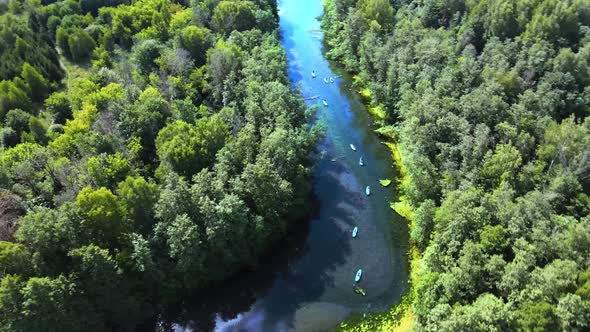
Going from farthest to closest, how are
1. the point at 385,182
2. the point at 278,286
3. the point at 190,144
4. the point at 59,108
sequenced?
the point at 59,108 → the point at 385,182 → the point at 190,144 → the point at 278,286

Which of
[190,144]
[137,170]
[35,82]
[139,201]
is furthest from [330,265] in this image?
[35,82]

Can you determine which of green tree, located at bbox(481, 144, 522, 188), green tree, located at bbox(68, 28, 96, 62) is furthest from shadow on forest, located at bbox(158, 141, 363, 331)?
green tree, located at bbox(68, 28, 96, 62)

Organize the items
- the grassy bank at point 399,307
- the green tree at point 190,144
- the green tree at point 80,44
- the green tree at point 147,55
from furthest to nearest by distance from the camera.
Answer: the green tree at point 80,44
the green tree at point 147,55
the green tree at point 190,144
the grassy bank at point 399,307

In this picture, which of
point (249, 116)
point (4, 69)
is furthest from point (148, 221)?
point (4, 69)

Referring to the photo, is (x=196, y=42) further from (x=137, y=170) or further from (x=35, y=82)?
(x=137, y=170)

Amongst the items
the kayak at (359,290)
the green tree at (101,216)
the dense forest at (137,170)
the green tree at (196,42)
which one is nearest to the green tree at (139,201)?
the dense forest at (137,170)

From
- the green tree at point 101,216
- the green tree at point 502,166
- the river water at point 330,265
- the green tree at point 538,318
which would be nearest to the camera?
the green tree at point 538,318

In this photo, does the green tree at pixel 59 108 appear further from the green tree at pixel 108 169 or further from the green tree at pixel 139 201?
the green tree at pixel 139 201
